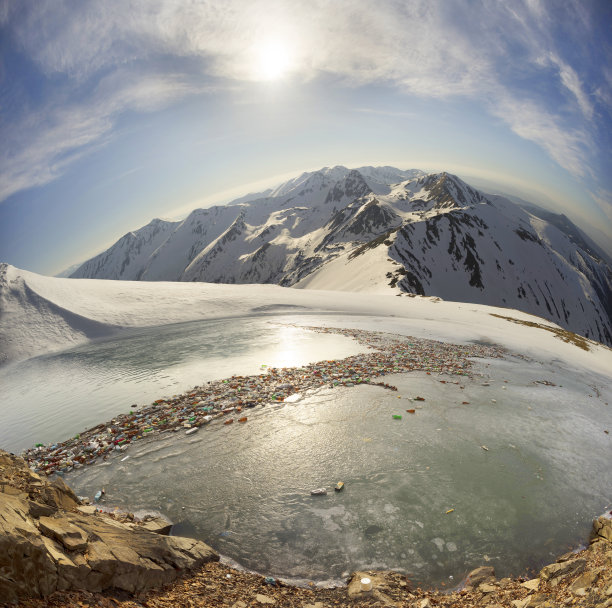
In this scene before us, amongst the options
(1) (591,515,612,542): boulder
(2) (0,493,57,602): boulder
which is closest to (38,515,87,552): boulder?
(2) (0,493,57,602): boulder

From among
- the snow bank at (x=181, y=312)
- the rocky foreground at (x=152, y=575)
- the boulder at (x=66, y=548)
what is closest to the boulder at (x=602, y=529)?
the rocky foreground at (x=152, y=575)

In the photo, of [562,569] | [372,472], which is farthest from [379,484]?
[562,569]

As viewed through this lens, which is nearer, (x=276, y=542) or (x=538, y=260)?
(x=276, y=542)

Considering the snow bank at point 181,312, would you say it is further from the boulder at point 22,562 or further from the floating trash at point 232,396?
the boulder at point 22,562

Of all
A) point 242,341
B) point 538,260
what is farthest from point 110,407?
point 538,260

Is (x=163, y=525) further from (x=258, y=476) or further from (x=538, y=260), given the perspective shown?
(x=538, y=260)

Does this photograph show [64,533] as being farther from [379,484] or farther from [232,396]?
[232,396]

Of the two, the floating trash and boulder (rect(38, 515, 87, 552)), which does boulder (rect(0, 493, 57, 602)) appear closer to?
boulder (rect(38, 515, 87, 552))
